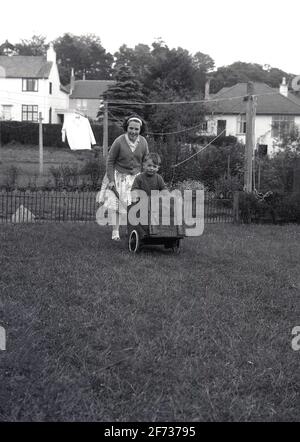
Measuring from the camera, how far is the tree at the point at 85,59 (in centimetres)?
8531

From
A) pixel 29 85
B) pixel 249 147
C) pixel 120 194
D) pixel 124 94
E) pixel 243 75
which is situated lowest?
pixel 120 194

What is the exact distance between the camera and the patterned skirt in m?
9.04

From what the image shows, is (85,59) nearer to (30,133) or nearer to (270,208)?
(30,133)

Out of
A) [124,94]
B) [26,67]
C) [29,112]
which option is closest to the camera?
[124,94]

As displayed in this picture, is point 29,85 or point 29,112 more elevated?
point 29,85

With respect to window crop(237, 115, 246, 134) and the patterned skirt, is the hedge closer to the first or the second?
window crop(237, 115, 246, 134)

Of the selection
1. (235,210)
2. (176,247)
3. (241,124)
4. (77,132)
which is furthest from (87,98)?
(176,247)

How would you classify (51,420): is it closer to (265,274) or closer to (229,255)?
(265,274)

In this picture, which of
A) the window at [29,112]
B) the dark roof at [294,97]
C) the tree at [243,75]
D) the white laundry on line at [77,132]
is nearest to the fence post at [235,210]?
the white laundry on line at [77,132]

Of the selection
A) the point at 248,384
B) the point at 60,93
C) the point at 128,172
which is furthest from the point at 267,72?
the point at 248,384

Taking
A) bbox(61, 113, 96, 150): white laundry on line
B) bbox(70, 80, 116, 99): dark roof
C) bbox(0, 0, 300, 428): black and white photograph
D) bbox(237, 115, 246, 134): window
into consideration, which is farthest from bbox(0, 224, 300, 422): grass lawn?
bbox(70, 80, 116, 99): dark roof

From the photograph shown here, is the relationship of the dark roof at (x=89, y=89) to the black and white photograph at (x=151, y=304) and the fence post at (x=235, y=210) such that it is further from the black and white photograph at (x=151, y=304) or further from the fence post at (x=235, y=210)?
the fence post at (x=235, y=210)

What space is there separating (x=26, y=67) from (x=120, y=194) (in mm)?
49229

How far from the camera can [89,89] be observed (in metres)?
66.4
